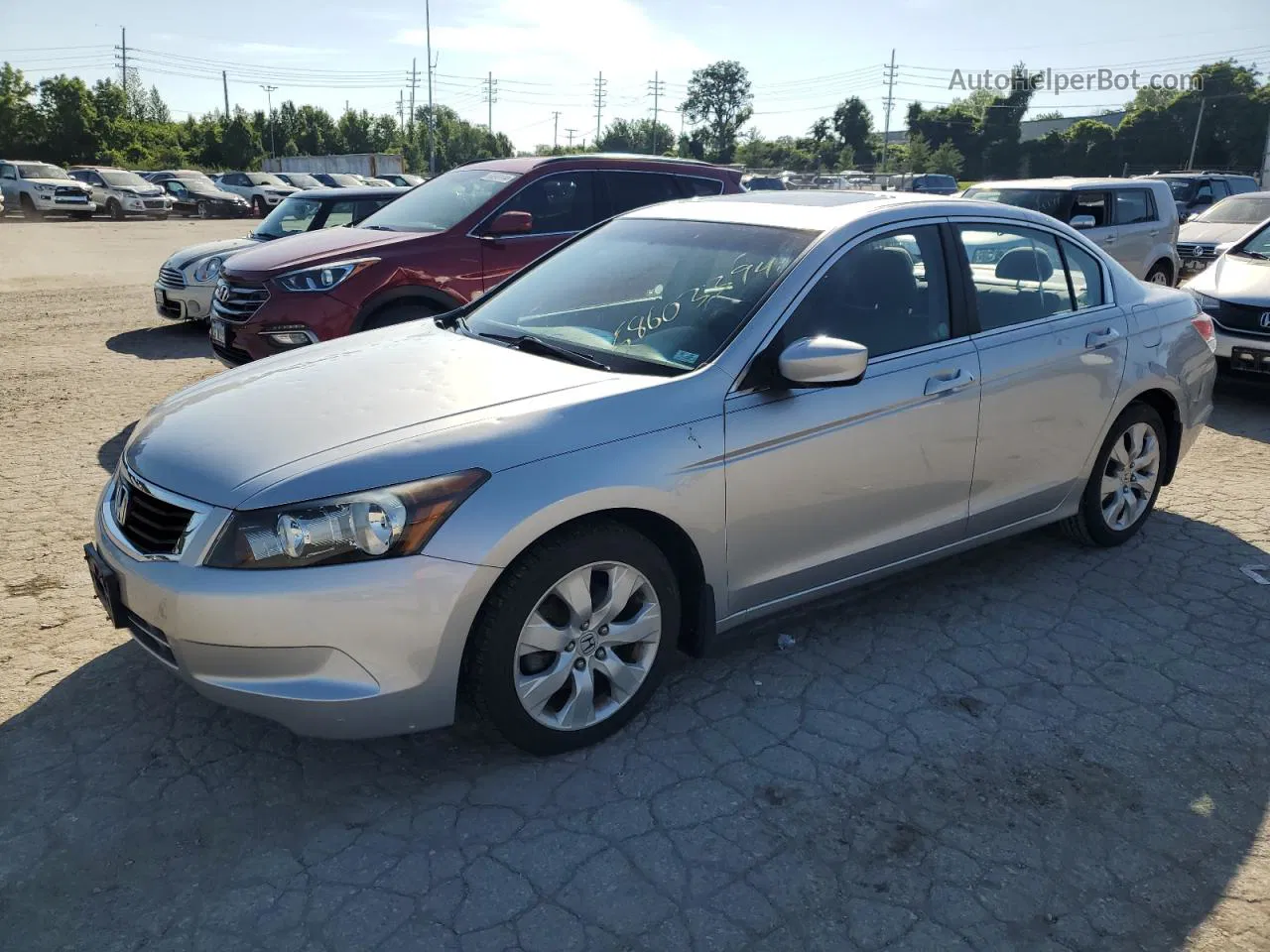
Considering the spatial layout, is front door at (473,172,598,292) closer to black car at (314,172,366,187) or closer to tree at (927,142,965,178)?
black car at (314,172,366,187)

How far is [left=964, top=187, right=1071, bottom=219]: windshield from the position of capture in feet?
35.2

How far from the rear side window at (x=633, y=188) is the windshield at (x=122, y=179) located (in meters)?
34.4

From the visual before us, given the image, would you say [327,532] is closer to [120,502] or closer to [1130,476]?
[120,502]

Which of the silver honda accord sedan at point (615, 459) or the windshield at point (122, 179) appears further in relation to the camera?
the windshield at point (122, 179)

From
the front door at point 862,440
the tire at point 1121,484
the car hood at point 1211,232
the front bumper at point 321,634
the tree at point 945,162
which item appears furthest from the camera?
the tree at point 945,162

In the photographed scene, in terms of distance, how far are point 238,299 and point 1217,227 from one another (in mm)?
14683

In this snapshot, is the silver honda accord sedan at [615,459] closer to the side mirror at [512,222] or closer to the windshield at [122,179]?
the side mirror at [512,222]

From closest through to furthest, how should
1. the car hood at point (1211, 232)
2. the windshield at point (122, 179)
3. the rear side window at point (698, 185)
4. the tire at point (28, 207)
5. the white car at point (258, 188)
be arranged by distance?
the rear side window at point (698, 185) < the car hood at point (1211, 232) < the tire at point (28, 207) < the windshield at point (122, 179) < the white car at point (258, 188)

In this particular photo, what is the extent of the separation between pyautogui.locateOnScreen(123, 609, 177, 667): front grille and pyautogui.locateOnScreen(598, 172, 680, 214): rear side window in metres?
5.53

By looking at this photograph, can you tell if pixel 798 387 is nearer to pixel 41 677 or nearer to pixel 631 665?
pixel 631 665

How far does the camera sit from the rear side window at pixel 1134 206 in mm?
11133

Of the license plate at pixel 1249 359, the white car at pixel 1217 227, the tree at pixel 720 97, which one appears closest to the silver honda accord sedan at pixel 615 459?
the license plate at pixel 1249 359

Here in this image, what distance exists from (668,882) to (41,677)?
249 centimetres

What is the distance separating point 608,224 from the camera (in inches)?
177
